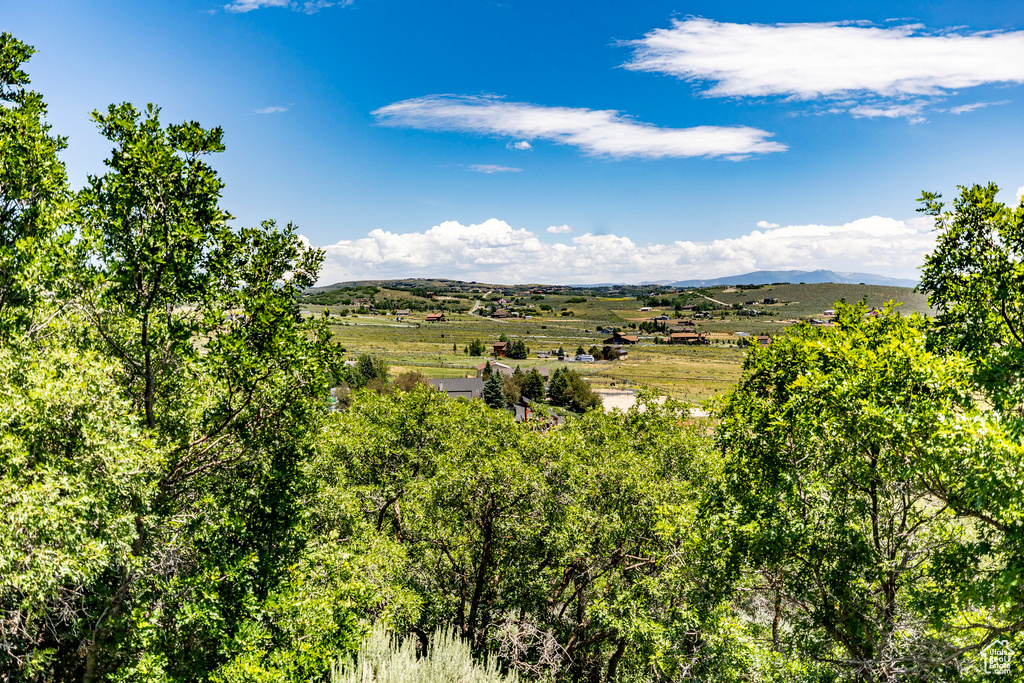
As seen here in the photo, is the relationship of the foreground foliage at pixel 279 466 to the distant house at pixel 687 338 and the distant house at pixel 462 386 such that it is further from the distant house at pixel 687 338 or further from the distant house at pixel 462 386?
the distant house at pixel 687 338

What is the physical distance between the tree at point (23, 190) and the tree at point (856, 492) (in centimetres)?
1592

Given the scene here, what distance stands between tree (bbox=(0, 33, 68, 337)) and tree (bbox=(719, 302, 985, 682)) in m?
15.9

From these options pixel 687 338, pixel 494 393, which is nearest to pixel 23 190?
pixel 494 393

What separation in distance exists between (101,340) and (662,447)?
61.5 feet

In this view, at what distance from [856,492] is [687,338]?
177m

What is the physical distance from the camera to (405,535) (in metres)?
20.5

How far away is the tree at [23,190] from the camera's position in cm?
1009

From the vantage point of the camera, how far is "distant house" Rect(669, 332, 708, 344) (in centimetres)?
17675

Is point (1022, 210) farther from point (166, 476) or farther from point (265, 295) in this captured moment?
point (166, 476)

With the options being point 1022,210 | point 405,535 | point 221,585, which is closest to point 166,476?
point 221,585

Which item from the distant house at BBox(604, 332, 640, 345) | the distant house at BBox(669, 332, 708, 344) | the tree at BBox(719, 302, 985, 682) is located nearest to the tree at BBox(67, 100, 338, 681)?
the tree at BBox(719, 302, 985, 682)

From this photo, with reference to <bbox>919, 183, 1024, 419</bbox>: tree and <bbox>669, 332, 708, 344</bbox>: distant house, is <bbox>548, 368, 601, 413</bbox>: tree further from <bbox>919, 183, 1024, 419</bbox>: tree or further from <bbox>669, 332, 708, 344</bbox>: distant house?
<bbox>669, 332, 708, 344</bbox>: distant house

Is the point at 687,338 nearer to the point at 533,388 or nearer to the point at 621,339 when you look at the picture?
the point at 621,339

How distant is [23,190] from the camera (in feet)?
35.8
